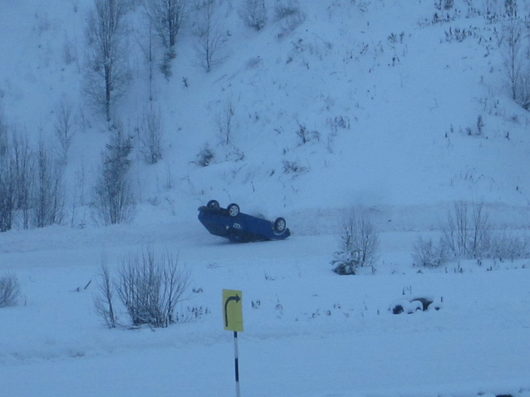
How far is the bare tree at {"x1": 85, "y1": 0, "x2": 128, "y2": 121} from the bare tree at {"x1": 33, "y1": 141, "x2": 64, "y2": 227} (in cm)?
485

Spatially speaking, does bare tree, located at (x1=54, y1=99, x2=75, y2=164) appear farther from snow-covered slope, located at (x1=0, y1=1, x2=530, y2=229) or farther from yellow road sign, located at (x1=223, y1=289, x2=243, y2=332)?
yellow road sign, located at (x1=223, y1=289, x2=243, y2=332)

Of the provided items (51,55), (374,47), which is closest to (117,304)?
(374,47)

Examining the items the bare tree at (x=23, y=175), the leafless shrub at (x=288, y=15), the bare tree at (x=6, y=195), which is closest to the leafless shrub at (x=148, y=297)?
the bare tree at (x=6, y=195)

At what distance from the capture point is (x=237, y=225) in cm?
2062

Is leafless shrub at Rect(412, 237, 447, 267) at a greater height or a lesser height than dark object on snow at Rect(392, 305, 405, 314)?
greater

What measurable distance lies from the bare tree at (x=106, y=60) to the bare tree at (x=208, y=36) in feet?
13.6

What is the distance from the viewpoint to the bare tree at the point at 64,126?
114 ft

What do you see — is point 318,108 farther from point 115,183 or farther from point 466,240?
point 466,240

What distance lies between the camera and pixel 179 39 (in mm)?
39812

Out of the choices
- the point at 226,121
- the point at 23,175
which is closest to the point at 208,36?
the point at 226,121

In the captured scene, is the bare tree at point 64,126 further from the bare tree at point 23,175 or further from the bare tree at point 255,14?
the bare tree at point 255,14

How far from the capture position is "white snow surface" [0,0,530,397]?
340 inches

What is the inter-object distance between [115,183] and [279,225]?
11562 mm

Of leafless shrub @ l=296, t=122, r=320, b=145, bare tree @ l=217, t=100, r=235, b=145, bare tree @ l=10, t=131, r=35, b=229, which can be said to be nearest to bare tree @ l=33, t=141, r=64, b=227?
bare tree @ l=10, t=131, r=35, b=229
